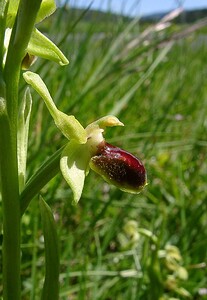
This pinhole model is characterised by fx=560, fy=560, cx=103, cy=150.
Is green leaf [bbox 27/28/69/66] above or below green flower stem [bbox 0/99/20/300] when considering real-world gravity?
above

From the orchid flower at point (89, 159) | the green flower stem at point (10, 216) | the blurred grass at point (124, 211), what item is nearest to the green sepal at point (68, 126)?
the orchid flower at point (89, 159)

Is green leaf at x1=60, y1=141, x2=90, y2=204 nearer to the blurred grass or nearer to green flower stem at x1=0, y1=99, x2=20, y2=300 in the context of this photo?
green flower stem at x1=0, y1=99, x2=20, y2=300

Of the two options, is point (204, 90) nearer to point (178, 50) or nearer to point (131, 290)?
point (178, 50)

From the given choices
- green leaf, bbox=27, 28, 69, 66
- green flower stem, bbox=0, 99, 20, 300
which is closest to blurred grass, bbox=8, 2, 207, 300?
green flower stem, bbox=0, 99, 20, 300

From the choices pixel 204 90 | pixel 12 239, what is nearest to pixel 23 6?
pixel 12 239

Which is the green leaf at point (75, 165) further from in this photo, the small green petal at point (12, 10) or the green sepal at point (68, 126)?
the small green petal at point (12, 10)

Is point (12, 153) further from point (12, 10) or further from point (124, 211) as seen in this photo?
point (124, 211)

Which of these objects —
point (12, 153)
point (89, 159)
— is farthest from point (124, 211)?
point (12, 153)
